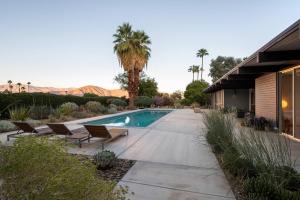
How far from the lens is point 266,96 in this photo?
11.2 m

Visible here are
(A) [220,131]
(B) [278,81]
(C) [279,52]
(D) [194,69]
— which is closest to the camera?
(A) [220,131]

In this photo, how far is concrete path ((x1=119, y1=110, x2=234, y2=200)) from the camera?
3.80m

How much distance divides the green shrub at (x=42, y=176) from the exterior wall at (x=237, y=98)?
21106mm

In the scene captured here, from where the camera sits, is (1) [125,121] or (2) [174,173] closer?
(2) [174,173]

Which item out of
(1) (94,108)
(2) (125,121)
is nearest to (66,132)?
(2) (125,121)

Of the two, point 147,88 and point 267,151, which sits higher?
point 147,88

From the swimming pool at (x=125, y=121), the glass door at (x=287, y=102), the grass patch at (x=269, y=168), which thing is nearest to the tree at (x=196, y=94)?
the swimming pool at (x=125, y=121)

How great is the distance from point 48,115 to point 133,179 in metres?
12.7

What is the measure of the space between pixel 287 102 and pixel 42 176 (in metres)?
9.40

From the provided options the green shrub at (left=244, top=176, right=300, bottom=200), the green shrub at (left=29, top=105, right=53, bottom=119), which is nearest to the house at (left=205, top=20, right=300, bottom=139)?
the green shrub at (left=244, top=176, right=300, bottom=200)

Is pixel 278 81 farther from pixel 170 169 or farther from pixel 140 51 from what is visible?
pixel 140 51

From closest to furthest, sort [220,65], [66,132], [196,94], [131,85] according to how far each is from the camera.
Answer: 1. [66,132]
2. [131,85]
3. [196,94]
4. [220,65]

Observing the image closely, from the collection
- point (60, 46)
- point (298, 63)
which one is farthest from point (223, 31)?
point (60, 46)

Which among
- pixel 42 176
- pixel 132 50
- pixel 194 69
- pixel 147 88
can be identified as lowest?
pixel 42 176
